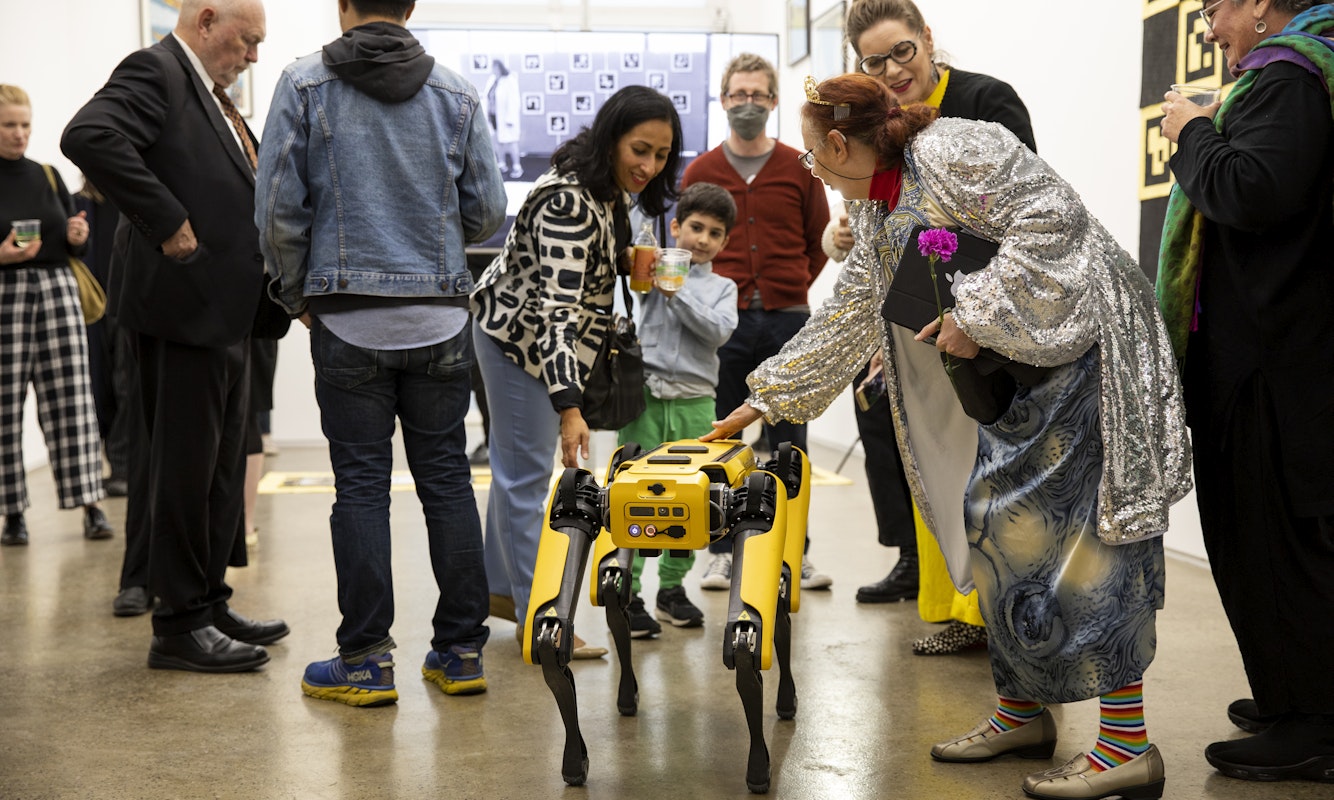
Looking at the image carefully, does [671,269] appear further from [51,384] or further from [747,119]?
[51,384]

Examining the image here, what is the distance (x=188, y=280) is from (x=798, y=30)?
6.25m

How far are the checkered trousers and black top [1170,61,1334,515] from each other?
3.98m

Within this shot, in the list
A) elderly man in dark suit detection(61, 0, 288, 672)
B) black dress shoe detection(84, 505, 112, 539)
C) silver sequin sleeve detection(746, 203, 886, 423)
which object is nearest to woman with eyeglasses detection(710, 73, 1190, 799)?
silver sequin sleeve detection(746, 203, 886, 423)

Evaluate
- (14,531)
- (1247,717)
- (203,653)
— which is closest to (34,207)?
(14,531)

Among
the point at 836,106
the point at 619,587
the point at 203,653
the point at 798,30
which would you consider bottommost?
the point at 203,653

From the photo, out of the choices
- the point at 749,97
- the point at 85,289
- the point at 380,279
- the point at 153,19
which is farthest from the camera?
the point at 153,19

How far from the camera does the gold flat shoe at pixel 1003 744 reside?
241cm

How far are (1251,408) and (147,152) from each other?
8.16 ft

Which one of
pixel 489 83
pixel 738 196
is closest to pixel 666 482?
pixel 738 196

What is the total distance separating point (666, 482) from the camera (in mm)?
2109

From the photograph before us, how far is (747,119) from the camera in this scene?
13.5 ft

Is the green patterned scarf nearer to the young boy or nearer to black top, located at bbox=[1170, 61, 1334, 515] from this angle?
black top, located at bbox=[1170, 61, 1334, 515]

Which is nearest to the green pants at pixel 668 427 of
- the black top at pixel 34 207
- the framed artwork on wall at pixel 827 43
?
the black top at pixel 34 207

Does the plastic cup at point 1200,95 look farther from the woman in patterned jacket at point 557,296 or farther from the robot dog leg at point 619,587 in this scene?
the robot dog leg at point 619,587
